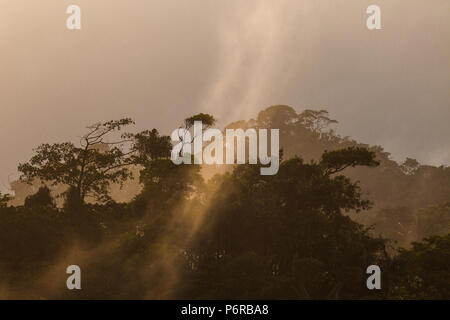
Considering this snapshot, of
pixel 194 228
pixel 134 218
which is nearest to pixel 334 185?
pixel 194 228

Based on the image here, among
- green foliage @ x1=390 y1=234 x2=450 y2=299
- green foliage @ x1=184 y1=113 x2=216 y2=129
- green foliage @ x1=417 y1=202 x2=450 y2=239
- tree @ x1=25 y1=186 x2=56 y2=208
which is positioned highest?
green foliage @ x1=184 y1=113 x2=216 y2=129

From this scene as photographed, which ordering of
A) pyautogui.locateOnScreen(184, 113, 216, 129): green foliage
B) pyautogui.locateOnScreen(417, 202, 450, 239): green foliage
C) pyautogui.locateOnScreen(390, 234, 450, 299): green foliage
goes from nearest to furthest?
pyautogui.locateOnScreen(390, 234, 450, 299): green foliage → pyautogui.locateOnScreen(184, 113, 216, 129): green foliage → pyautogui.locateOnScreen(417, 202, 450, 239): green foliage

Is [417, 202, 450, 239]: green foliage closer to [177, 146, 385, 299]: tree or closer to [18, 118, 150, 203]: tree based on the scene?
[177, 146, 385, 299]: tree

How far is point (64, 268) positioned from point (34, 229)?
294 centimetres

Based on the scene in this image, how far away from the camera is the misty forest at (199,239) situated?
23.4 meters

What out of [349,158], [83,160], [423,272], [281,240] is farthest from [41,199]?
[423,272]

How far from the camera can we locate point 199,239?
2531cm

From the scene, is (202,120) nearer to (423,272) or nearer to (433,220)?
(423,272)

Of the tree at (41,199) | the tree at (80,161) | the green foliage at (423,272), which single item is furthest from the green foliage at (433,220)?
the tree at (41,199)

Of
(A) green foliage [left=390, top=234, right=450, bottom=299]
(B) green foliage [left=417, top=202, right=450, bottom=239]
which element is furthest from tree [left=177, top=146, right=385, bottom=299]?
(B) green foliage [left=417, top=202, right=450, bottom=239]

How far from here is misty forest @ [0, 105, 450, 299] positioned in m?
23.4

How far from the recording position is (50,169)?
101ft

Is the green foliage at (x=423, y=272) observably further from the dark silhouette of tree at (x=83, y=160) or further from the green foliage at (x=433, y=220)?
the green foliage at (x=433, y=220)
